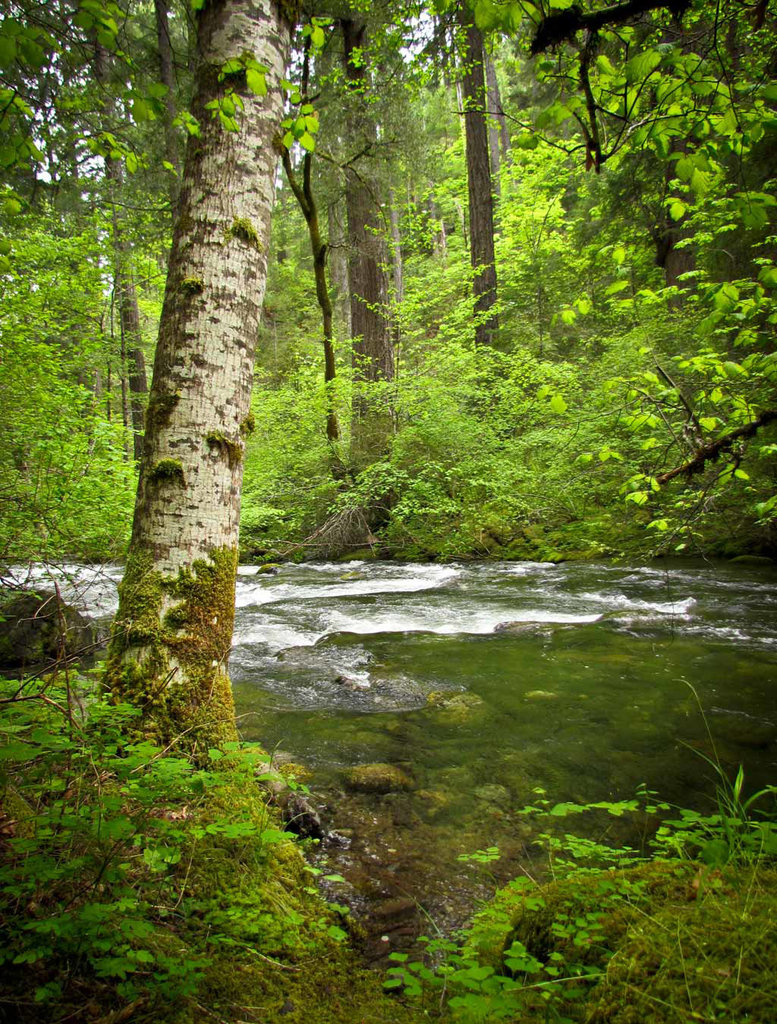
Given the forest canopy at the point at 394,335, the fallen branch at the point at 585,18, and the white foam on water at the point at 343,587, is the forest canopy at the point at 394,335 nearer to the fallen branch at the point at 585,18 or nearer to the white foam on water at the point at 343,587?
the white foam on water at the point at 343,587

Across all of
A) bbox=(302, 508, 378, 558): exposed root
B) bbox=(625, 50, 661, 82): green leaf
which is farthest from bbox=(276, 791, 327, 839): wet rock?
bbox=(302, 508, 378, 558): exposed root

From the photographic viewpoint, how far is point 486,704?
436 centimetres

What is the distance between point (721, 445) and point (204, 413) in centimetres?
271

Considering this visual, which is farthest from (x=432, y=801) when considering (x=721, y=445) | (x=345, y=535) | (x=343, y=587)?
(x=345, y=535)

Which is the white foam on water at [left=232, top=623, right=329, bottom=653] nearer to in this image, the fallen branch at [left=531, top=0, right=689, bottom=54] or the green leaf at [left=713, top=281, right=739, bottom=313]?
the green leaf at [left=713, top=281, right=739, bottom=313]

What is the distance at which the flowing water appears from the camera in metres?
2.64

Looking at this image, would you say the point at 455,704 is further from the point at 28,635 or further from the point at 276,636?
the point at 28,635

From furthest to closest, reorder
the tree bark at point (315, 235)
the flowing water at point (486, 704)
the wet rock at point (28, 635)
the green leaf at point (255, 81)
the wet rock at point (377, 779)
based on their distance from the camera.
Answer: the wet rock at point (28, 635) → the tree bark at point (315, 235) → the wet rock at point (377, 779) → the flowing water at point (486, 704) → the green leaf at point (255, 81)

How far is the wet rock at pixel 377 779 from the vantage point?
10.2 ft

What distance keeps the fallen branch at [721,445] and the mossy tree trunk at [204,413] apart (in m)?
2.40

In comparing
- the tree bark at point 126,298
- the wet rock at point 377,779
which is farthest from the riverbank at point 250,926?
the tree bark at point 126,298

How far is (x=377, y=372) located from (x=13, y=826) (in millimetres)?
11154

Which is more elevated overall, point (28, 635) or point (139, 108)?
point (139, 108)

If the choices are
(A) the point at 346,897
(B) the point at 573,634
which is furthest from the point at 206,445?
(B) the point at 573,634
